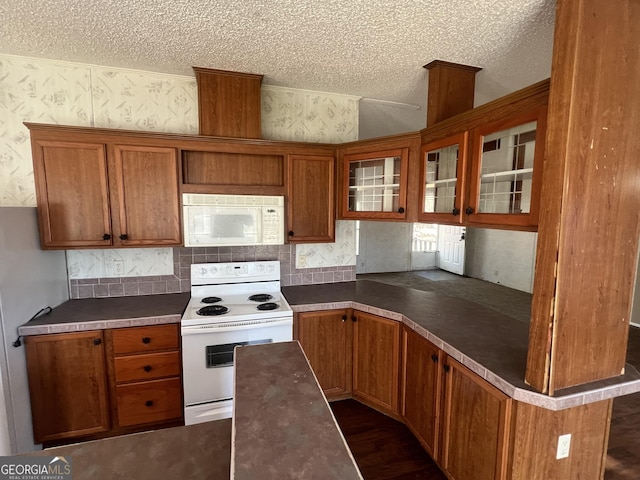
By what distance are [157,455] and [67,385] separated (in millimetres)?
1716

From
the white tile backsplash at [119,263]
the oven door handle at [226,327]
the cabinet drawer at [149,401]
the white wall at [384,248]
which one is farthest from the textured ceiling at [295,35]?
the white wall at [384,248]

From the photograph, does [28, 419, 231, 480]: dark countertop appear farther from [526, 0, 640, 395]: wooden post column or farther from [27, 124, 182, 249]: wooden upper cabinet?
[27, 124, 182, 249]: wooden upper cabinet

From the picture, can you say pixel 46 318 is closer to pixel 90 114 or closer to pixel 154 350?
pixel 154 350

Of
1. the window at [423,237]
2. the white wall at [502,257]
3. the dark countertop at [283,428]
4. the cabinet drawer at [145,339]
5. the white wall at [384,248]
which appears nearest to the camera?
the dark countertop at [283,428]

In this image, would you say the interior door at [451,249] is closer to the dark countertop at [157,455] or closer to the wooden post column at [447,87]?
the wooden post column at [447,87]

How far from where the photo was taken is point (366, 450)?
2129 mm

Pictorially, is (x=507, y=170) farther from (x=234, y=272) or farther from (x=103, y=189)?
(x=103, y=189)

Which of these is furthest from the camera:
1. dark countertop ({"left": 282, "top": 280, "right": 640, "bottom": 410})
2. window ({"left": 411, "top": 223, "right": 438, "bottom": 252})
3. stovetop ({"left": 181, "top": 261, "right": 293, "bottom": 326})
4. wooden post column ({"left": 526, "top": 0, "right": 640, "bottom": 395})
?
window ({"left": 411, "top": 223, "right": 438, "bottom": 252})

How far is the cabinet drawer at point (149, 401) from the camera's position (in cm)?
216

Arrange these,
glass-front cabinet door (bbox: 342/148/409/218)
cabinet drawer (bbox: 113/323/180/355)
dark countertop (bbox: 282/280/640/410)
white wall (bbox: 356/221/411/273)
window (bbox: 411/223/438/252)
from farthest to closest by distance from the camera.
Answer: window (bbox: 411/223/438/252), white wall (bbox: 356/221/411/273), glass-front cabinet door (bbox: 342/148/409/218), cabinet drawer (bbox: 113/323/180/355), dark countertop (bbox: 282/280/640/410)

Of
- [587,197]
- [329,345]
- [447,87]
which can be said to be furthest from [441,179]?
[329,345]

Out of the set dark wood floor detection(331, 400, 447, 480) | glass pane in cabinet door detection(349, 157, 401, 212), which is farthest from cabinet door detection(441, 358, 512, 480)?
glass pane in cabinet door detection(349, 157, 401, 212)

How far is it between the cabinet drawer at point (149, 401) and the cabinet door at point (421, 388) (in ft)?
5.36

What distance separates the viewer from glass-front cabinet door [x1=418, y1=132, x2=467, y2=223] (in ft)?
6.22
